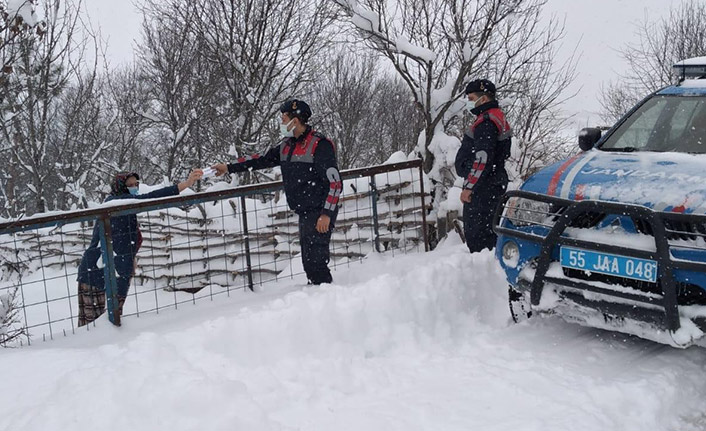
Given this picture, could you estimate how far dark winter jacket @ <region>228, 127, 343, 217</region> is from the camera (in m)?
5.30

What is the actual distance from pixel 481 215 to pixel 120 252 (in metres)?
3.66

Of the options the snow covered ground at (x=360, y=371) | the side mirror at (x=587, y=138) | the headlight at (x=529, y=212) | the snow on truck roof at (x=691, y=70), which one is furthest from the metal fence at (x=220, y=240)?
the snow on truck roof at (x=691, y=70)

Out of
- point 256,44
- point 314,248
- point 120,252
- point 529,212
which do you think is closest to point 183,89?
point 256,44

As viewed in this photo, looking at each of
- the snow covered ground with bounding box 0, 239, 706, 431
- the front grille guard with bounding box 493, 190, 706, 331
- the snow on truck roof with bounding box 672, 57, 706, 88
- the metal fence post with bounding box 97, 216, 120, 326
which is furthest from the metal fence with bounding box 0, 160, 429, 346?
the snow on truck roof with bounding box 672, 57, 706, 88

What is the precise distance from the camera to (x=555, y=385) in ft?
12.3

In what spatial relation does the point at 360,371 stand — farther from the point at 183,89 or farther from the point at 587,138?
the point at 183,89

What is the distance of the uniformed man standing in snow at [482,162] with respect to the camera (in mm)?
5801

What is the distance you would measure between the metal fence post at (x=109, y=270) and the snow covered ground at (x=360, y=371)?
13cm

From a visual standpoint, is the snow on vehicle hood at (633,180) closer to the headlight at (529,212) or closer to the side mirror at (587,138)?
the headlight at (529,212)

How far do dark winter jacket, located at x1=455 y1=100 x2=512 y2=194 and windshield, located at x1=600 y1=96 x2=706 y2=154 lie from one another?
3.52 ft

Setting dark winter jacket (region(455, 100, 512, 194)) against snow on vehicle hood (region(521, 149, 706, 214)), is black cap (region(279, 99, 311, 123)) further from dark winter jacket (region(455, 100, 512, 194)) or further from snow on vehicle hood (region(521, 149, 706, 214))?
snow on vehicle hood (region(521, 149, 706, 214))

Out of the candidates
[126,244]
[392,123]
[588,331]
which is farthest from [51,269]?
[392,123]

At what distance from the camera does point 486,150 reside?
19.0ft

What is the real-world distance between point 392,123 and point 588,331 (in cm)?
3397
